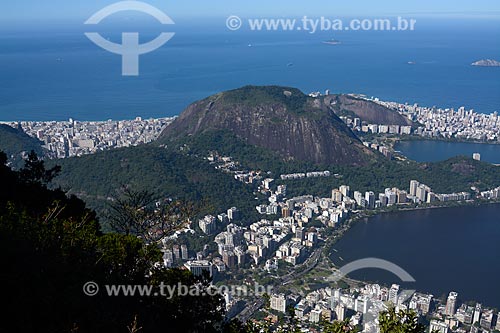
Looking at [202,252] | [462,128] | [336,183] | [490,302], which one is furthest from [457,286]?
[462,128]

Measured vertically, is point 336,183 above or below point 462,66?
below

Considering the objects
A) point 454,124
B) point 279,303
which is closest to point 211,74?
point 454,124

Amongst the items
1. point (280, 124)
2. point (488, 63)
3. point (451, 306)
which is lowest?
point (451, 306)

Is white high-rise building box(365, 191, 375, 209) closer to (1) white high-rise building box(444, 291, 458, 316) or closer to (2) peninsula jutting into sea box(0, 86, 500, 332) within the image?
(2) peninsula jutting into sea box(0, 86, 500, 332)

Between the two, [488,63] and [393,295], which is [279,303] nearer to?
[393,295]

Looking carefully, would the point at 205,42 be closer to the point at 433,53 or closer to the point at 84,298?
the point at 433,53

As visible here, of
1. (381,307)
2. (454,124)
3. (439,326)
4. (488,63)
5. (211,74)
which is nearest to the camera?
(439,326)
